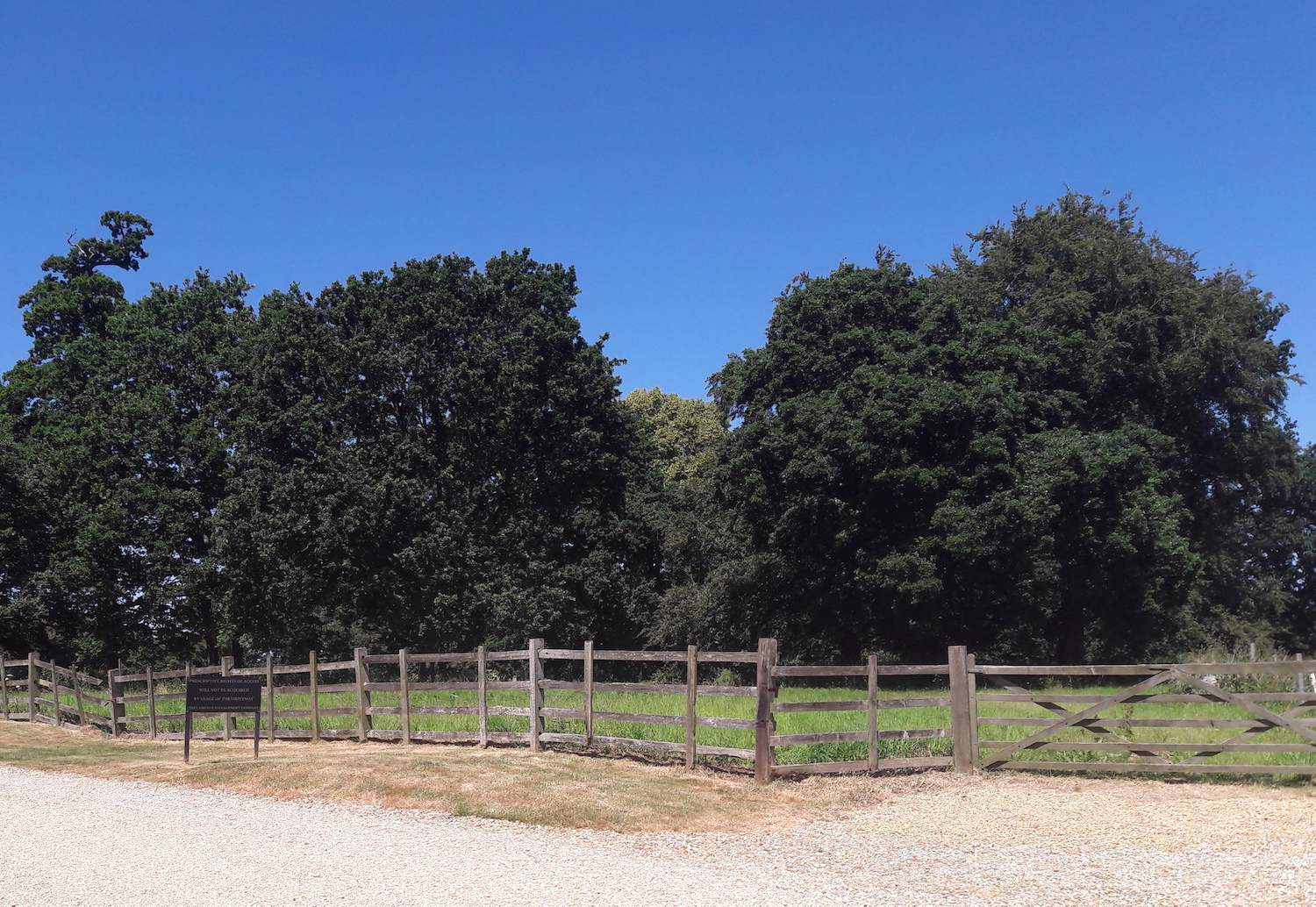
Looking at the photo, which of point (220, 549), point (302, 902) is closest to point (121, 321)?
point (220, 549)

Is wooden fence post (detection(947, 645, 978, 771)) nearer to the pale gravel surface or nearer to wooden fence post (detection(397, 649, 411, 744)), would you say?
the pale gravel surface

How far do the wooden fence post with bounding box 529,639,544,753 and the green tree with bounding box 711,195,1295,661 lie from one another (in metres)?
15.6

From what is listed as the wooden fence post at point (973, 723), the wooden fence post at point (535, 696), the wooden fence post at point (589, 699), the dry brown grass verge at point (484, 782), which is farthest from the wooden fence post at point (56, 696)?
→ the wooden fence post at point (973, 723)

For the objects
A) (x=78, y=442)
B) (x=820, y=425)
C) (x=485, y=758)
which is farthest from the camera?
(x=78, y=442)

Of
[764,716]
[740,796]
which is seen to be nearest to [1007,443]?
[764,716]

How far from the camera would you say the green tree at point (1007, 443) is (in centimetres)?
2961

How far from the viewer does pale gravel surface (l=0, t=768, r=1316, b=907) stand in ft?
25.3

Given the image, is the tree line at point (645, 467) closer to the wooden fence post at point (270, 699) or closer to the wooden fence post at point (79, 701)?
the wooden fence post at point (79, 701)

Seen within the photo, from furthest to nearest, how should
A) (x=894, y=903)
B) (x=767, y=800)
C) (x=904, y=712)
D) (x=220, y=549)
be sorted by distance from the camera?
1. (x=220, y=549)
2. (x=904, y=712)
3. (x=767, y=800)
4. (x=894, y=903)

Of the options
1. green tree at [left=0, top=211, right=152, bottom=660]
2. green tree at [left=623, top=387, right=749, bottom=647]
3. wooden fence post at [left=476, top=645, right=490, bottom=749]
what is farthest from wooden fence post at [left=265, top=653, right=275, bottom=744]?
green tree at [left=0, top=211, right=152, bottom=660]

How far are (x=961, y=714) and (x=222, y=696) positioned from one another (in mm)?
11499

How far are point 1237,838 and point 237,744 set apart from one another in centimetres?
1605

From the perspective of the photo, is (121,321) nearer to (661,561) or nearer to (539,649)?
(661,561)

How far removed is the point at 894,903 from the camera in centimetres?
743
